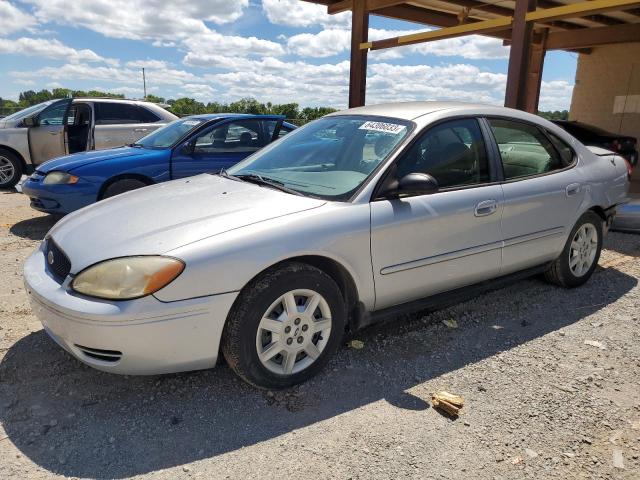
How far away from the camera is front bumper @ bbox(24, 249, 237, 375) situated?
231 centimetres

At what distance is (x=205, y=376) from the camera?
2.87 m

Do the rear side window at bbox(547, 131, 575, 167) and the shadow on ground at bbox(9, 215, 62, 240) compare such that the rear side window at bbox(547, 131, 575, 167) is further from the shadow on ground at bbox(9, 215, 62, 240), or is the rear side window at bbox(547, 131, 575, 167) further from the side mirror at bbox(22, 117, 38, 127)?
the side mirror at bbox(22, 117, 38, 127)

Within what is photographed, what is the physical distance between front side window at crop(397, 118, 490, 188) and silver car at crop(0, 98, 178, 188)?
6935 millimetres

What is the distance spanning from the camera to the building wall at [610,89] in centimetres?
1491

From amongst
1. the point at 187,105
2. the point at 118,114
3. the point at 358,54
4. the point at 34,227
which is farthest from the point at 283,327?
the point at 187,105

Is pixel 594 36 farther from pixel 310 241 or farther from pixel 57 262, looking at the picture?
pixel 57 262

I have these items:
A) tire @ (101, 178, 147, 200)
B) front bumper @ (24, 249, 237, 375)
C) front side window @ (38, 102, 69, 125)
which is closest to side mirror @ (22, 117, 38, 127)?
front side window @ (38, 102, 69, 125)

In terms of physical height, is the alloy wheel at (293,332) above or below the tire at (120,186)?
below

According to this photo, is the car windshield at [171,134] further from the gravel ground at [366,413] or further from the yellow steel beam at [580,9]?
the yellow steel beam at [580,9]

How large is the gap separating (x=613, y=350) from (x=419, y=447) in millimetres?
1752

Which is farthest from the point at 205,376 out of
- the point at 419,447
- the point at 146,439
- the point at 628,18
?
the point at 628,18

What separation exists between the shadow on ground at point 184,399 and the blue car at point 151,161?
2.85 m

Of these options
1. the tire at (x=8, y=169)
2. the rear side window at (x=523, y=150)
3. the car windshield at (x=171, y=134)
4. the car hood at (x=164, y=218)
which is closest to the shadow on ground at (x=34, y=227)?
the car windshield at (x=171, y=134)

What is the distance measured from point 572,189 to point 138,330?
11.0 feet
